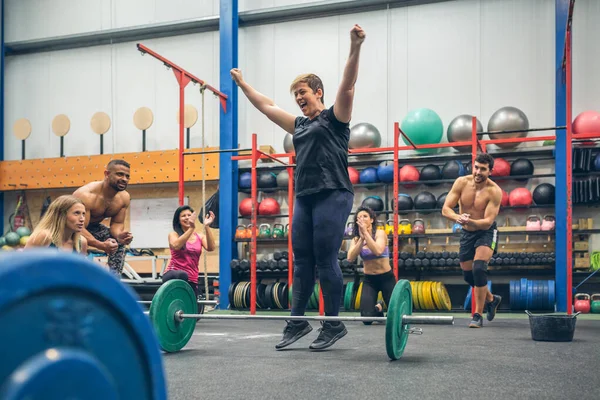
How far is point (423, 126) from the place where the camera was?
7027 millimetres

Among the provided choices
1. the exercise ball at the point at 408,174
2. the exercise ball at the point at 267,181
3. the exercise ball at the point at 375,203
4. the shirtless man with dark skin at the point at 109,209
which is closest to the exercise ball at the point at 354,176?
the exercise ball at the point at 375,203

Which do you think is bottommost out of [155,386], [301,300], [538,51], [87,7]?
[301,300]

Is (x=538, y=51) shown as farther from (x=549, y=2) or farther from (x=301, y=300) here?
(x=301, y=300)

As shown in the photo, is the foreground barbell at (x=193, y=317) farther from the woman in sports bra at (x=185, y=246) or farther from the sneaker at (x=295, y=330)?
the woman in sports bra at (x=185, y=246)

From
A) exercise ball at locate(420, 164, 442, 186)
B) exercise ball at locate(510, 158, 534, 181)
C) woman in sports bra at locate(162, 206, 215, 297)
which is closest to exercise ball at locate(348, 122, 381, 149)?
exercise ball at locate(420, 164, 442, 186)

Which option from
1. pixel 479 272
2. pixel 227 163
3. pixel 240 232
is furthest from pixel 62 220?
pixel 240 232

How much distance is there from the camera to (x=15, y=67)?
9.85m

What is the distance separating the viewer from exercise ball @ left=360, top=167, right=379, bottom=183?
7359mm

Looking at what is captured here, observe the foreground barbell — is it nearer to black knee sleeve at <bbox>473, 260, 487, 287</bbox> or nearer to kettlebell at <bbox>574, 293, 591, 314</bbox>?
black knee sleeve at <bbox>473, 260, 487, 287</bbox>

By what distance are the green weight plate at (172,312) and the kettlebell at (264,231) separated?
180 inches

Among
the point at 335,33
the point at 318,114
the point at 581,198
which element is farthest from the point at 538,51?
the point at 318,114

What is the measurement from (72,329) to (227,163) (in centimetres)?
660

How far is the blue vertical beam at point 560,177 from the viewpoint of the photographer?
6055mm

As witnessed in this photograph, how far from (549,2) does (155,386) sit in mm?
7743
